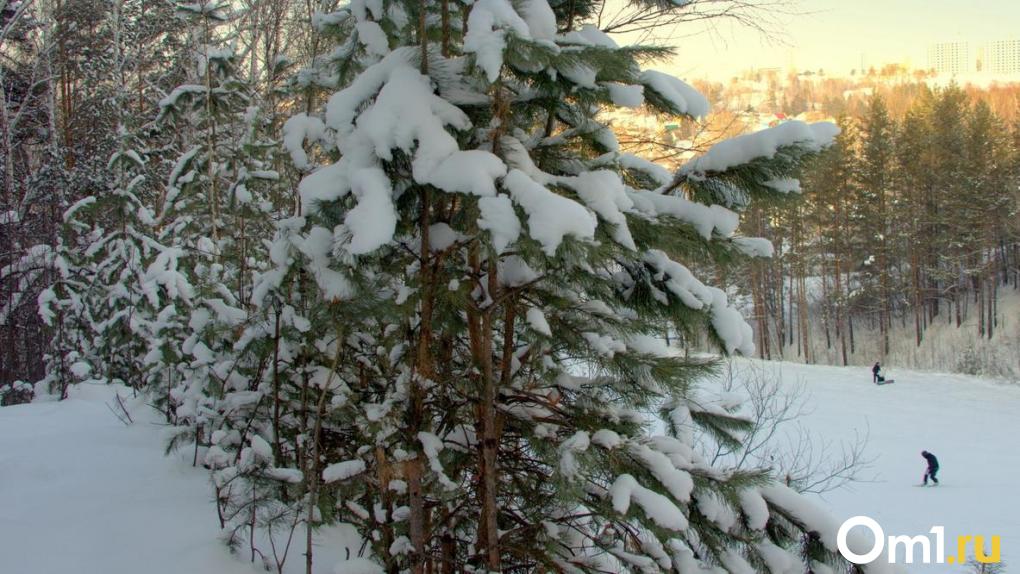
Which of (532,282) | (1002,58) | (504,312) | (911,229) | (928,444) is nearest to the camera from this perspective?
(532,282)

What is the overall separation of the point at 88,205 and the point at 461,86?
22.1 ft

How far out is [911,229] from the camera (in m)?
32.1

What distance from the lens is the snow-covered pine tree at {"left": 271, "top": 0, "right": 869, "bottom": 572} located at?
7.09 feet

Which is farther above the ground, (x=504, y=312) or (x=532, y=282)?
(x=532, y=282)

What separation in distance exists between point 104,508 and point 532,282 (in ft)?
10.8

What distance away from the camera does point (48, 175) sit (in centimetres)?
1051

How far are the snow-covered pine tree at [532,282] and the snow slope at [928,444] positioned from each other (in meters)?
6.24

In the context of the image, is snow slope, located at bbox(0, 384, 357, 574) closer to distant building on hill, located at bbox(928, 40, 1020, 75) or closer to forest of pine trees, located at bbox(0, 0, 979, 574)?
forest of pine trees, located at bbox(0, 0, 979, 574)

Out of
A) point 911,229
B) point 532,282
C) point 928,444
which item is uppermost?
point 532,282

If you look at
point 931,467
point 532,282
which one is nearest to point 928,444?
point 931,467

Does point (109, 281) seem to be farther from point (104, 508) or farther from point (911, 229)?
point (911, 229)

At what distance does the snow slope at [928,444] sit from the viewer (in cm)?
1124

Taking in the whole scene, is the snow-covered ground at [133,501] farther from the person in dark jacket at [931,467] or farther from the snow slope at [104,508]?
Result: the person in dark jacket at [931,467]

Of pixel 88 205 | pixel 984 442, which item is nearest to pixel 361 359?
pixel 88 205
